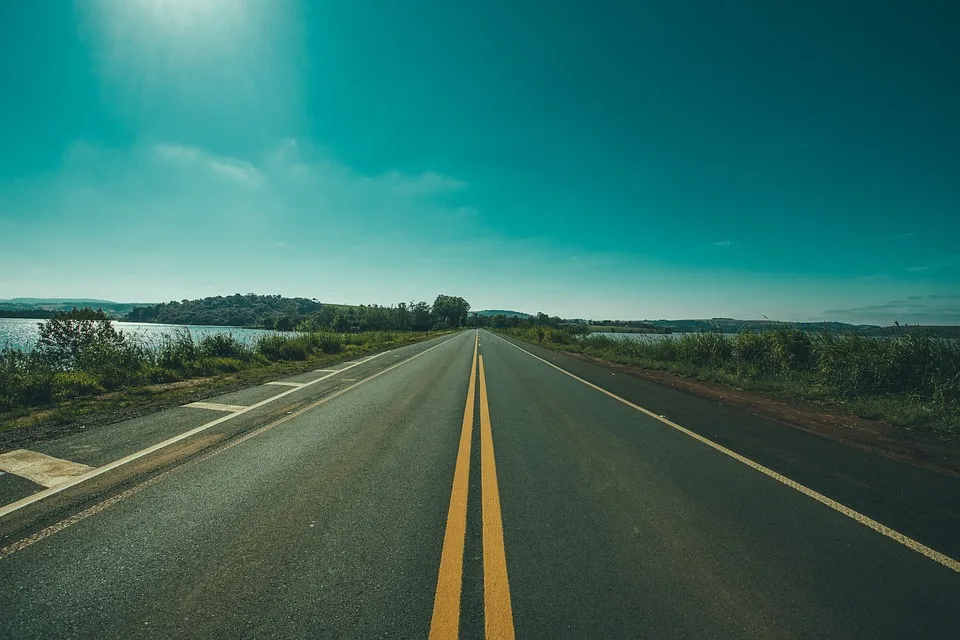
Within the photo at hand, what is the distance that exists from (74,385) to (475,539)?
9.26 metres

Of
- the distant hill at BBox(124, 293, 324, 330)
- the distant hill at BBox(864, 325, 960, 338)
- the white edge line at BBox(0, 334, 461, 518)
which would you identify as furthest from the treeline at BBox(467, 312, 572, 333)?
the distant hill at BBox(124, 293, 324, 330)

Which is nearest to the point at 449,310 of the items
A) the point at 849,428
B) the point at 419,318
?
the point at 419,318

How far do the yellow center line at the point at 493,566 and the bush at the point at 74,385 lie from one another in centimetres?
831

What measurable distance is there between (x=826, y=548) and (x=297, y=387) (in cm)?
941

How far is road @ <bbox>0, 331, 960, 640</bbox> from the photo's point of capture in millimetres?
1943

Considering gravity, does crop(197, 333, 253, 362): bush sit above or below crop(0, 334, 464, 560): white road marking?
above

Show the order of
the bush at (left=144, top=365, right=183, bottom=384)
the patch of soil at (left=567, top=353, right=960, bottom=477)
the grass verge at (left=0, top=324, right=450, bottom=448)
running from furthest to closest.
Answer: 1. the bush at (left=144, top=365, right=183, bottom=384)
2. the grass verge at (left=0, top=324, right=450, bottom=448)
3. the patch of soil at (left=567, top=353, right=960, bottom=477)

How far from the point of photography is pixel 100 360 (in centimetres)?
894

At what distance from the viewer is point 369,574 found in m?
2.27

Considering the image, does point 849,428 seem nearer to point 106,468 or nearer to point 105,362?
point 106,468

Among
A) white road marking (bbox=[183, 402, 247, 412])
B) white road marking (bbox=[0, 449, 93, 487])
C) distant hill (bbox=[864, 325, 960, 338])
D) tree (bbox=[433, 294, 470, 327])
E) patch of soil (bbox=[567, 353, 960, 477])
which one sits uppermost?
tree (bbox=[433, 294, 470, 327])

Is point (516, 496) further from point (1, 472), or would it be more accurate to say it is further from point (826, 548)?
point (1, 472)

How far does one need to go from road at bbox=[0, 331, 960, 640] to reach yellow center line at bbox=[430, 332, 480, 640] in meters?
0.02

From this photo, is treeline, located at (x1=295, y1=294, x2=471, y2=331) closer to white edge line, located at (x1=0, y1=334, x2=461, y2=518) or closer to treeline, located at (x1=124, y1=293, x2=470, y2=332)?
treeline, located at (x1=124, y1=293, x2=470, y2=332)
